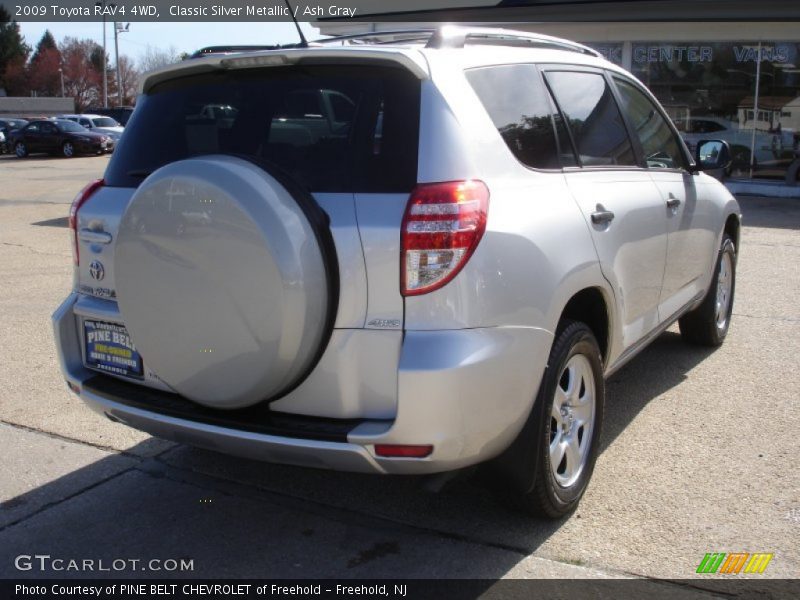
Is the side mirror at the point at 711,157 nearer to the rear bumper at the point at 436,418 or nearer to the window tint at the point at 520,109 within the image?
the window tint at the point at 520,109

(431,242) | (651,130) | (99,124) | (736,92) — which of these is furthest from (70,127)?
(431,242)

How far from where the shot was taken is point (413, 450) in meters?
3.03

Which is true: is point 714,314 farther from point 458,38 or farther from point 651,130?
point 458,38

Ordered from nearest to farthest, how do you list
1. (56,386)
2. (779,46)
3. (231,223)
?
(231,223) → (56,386) → (779,46)

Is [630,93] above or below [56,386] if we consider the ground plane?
above

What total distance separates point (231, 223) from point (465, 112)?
0.94 meters

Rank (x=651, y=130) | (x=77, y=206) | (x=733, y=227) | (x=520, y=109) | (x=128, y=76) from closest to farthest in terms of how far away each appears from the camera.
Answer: (x=520, y=109) → (x=77, y=206) → (x=651, y=130) → (x=733, y=227) → (x=128, y=76)

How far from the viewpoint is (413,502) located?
3.97 metres

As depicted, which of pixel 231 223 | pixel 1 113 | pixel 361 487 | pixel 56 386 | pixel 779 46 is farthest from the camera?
pixel 1 113

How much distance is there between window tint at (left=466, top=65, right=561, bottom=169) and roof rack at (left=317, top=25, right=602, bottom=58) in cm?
19

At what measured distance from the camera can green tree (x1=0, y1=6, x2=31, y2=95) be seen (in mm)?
84438

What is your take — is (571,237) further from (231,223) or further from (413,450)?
Result: (231,223)

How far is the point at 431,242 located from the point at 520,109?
95 cm

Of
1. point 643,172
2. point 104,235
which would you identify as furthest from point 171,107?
point 643,172
